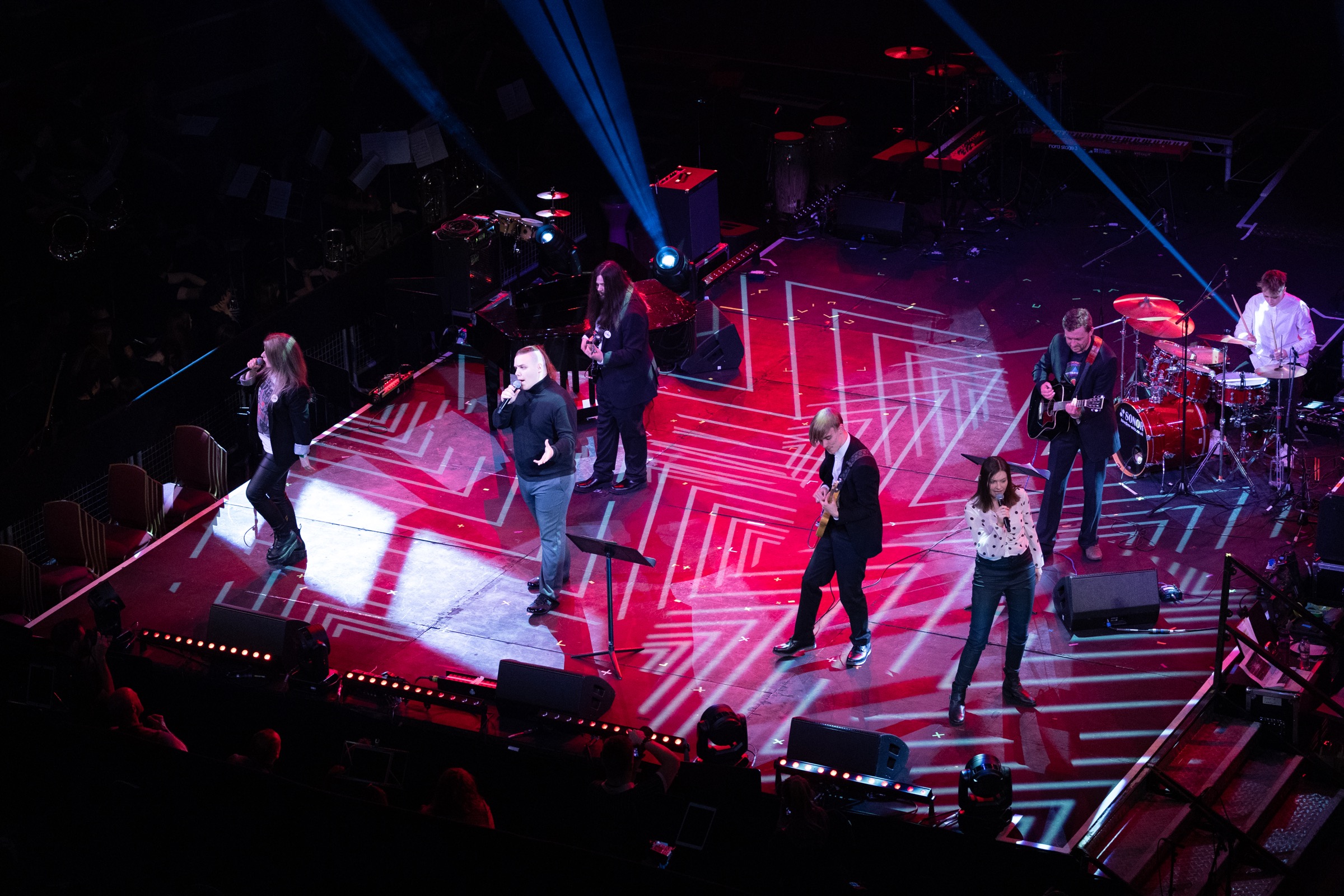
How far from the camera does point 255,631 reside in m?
7.40

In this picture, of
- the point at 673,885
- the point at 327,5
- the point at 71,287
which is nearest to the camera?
the point at 673,885

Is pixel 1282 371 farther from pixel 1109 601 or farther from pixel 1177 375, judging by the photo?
pixel 1109 601

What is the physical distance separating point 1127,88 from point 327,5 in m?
9.40

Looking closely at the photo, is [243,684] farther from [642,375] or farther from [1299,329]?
[1299,329]

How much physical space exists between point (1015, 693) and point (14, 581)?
5.93 meters

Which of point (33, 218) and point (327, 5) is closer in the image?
point (33, 218)

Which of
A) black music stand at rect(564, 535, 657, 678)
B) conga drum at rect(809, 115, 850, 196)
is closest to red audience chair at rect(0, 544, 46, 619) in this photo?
black music stand at rect(564, 535, 657, 678)

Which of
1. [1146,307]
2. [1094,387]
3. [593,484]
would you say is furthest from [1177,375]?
[593,484]

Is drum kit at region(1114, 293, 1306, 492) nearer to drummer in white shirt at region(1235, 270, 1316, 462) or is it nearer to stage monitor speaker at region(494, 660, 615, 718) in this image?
drummer in white shirt at region(1235, 270, 1316, 462)

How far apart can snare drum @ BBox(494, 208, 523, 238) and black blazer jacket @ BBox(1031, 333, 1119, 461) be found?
5.49 meters

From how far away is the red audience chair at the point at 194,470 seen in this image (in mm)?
9148

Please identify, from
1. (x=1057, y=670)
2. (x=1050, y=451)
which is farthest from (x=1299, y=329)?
(x=1057, y=670)

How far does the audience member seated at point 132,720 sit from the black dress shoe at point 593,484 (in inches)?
149

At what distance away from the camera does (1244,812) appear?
6.67 metres
